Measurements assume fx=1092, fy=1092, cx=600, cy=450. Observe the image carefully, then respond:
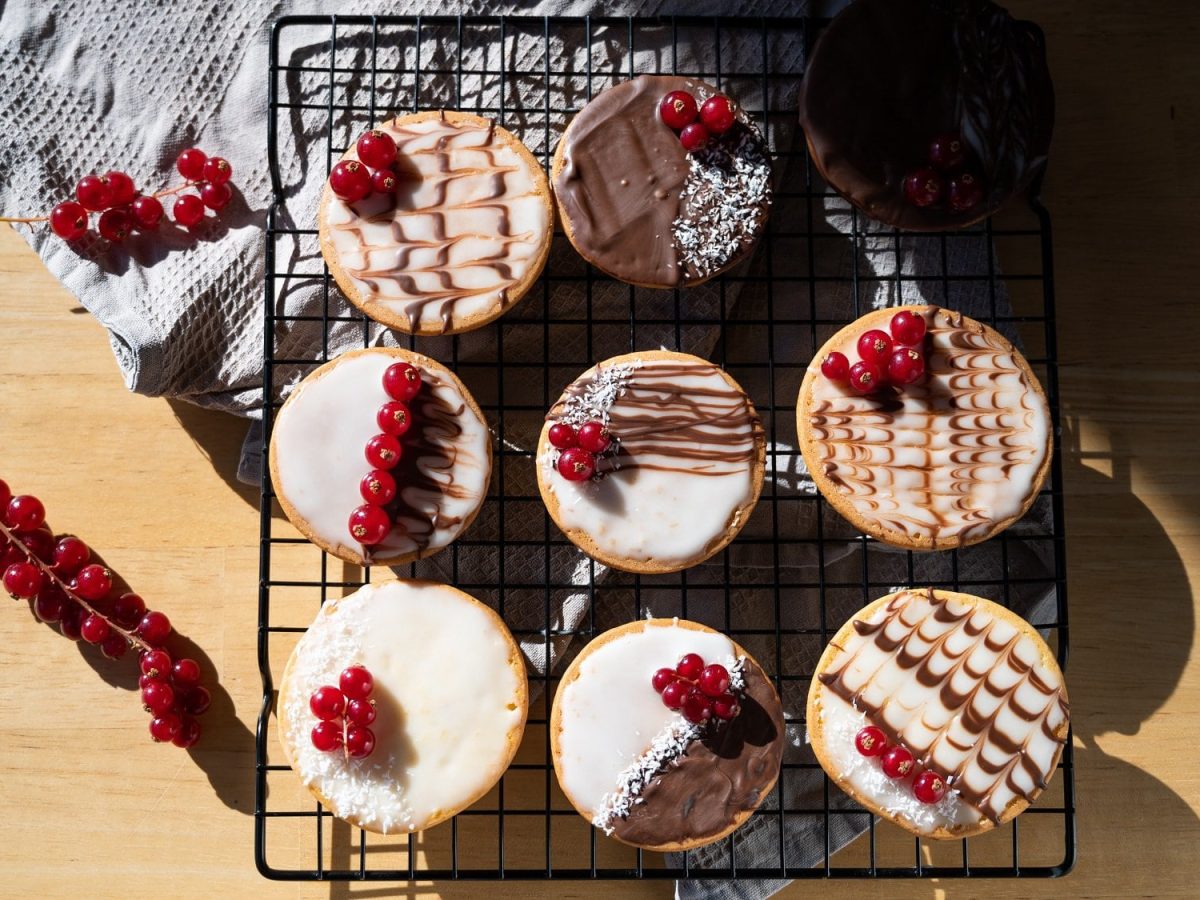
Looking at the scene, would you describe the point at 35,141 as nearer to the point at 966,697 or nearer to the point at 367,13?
the point at 367,13

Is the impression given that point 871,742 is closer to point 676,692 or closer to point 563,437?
point 676,692

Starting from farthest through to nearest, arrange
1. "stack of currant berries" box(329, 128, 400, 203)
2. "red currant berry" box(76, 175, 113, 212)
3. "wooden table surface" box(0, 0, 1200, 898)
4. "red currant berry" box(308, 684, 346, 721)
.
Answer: "wooden table surface" box(0, 0, 1200, 898) → "red currant berry" box(76, 175, 113, 212) → "stack of currant berries" box(329, 128, 400, 203) → "red currant berry" box(308, 684, 346, 721)

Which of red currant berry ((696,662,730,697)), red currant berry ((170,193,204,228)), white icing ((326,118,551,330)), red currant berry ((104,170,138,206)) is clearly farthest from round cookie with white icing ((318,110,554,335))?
red currant berry ((696,662,730,697))

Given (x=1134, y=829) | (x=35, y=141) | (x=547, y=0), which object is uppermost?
(x=547, y=0)

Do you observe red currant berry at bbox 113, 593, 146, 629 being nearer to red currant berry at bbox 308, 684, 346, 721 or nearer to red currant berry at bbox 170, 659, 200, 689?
red currant berry at bbox 170, 659, 200, 689

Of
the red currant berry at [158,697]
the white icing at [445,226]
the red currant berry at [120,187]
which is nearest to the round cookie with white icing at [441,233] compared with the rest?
the white icing at [445,226]

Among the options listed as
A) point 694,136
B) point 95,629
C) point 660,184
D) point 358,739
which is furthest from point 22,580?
point 694,136

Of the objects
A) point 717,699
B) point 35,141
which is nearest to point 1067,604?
point 717,699
